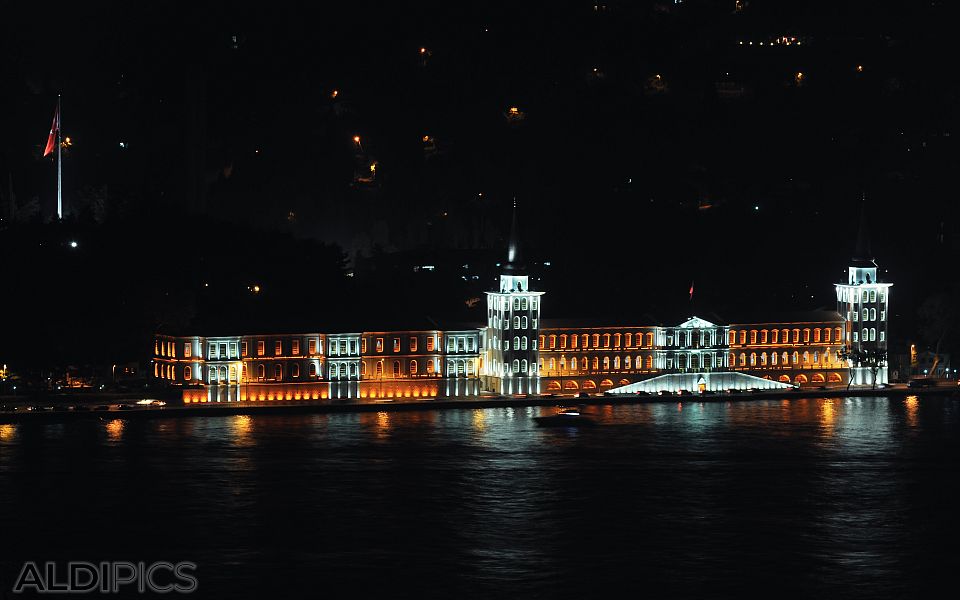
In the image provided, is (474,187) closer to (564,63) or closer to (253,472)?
(564,63)

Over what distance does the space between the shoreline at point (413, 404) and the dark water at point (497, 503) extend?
166 centimetres

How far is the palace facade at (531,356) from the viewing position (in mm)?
103562

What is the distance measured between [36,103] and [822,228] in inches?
2330

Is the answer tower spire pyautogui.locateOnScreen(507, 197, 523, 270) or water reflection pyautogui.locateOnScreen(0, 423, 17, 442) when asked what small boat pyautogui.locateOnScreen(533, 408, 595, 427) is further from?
water reflection pyautogui.locateOnScreen(0, 423, 17, 442)

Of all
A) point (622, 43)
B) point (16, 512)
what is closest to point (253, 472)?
point (16, 512)

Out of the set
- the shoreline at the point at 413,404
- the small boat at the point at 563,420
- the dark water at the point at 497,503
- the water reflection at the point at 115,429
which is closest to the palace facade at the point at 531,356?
the shoreline at the point at 413,404

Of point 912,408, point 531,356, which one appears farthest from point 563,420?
point 912,408

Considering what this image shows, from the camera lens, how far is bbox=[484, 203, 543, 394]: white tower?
351 feet

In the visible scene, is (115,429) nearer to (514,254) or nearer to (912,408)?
(514,254)

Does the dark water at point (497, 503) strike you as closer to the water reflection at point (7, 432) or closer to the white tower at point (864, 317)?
the water reflection at point (7, 432)

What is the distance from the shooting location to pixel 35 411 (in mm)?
97875

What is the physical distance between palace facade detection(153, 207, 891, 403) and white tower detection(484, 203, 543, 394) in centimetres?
6

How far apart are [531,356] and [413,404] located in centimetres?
808

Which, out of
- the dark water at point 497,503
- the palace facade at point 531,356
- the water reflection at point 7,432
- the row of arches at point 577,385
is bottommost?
the dark water at point 497,503
